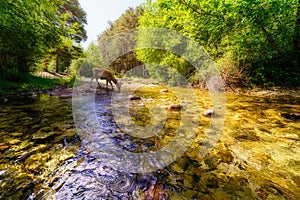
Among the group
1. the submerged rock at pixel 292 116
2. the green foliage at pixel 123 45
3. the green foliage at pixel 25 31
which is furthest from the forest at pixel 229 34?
the green foliage at pixel 123 45

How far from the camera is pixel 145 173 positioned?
228 cm

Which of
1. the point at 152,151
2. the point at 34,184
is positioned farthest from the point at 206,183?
the point at 34,184

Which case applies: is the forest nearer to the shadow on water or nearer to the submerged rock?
the submerged rock

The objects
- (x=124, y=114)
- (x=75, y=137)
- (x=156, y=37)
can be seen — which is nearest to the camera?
(x=75, y=137)

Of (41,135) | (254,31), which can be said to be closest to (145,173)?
(41,135)

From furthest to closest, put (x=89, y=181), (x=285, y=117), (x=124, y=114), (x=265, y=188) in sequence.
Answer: (x=124, y=114), (x=285, y=117), (x=89, y=181), (x=265, y=188)

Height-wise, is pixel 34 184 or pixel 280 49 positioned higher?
pixel 280 49

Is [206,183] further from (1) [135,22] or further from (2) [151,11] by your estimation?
(1) [135,22]

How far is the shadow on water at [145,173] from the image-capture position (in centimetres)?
189

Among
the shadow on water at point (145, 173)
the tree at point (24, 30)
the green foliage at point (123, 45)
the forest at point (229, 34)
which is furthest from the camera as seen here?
the green foliage at point (123, 45)

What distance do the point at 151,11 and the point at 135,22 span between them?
14870 mm

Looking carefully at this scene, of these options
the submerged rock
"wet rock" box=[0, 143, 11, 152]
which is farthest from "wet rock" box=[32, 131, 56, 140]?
the submerged rock

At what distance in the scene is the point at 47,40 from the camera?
422 inches

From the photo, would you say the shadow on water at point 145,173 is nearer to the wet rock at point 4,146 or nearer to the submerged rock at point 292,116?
the wet rock at point 4,146
